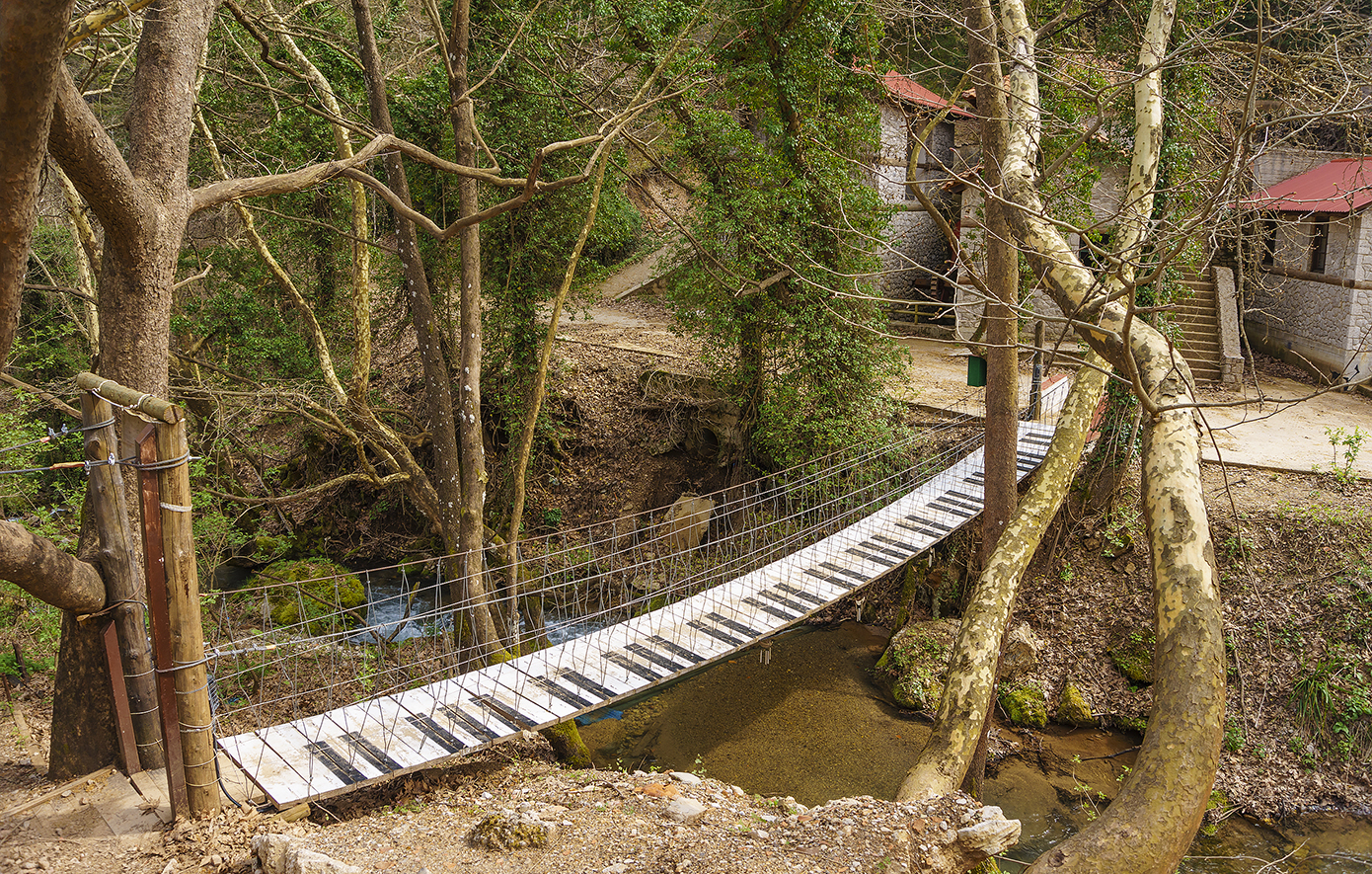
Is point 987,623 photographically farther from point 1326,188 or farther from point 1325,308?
point 1326,188

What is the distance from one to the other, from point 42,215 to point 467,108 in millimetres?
7114

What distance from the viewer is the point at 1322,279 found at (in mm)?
12039

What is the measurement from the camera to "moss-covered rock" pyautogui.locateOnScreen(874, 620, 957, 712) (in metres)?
7.91

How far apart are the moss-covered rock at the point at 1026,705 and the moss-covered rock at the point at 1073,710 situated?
138 mm

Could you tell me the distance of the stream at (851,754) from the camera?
19.9ft

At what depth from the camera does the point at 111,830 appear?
3701 mm

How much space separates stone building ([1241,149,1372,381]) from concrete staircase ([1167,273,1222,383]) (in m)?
0.64

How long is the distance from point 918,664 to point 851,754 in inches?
57.5

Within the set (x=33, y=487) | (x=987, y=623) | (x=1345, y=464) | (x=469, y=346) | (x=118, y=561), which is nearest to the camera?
(x=118, y=561)

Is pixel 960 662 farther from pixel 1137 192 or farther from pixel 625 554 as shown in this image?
pixel 625 554

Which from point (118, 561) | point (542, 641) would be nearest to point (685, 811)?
point (118, 561)

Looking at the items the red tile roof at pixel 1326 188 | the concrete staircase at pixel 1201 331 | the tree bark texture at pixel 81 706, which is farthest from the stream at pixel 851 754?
the red tile roof at pixel 1326 188

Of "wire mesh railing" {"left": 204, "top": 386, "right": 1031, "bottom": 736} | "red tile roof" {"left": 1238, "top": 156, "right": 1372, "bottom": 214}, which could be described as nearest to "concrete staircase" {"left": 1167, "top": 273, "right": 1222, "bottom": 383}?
"red tile roof" {"left": 1238, "top": 156, "right": 1372, "bottom": 214}

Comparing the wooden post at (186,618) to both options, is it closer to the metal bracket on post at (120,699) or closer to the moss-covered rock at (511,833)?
the metal bracket on post at (120,699)
